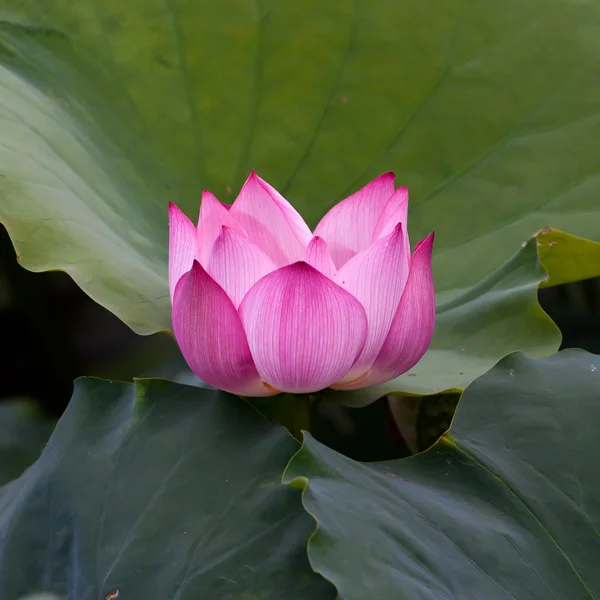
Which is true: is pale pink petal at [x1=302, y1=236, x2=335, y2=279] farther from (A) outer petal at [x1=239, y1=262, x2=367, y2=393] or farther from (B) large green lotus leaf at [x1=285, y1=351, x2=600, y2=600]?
(B) large green lotus leaf at [x1=285, y1=351, x2=600, y2=600]

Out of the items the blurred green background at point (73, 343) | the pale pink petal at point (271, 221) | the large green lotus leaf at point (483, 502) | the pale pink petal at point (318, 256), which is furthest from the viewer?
the blurred green background at point (73, 343)

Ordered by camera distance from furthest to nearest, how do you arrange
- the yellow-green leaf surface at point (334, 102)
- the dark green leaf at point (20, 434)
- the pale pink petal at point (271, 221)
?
1. the dark green leaf at point (20, 434)
2. the yellow-green leaf surface at point (334, 102)
3. the pale pink petal at point (271, 221)

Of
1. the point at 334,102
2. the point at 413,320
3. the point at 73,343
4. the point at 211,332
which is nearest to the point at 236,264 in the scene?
the point at 211,332

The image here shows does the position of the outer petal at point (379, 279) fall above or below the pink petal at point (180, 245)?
below

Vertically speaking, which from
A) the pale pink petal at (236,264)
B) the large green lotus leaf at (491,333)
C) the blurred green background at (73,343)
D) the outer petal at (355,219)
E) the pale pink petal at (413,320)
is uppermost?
the pale pink petal at (236,264)

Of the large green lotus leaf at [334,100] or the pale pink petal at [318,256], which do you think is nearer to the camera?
the pale pink petal at [318,256]

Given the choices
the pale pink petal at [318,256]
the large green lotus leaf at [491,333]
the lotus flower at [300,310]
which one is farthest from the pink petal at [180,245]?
the large green lotus leaf at [491,333]

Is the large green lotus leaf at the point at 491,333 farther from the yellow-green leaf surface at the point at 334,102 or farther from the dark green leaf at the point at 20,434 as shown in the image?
the dark green leaf at the point at 20,434
